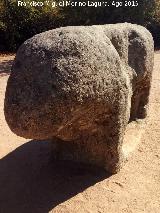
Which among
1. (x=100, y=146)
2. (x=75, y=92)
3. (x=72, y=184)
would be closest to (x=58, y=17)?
(x=100, y=146)

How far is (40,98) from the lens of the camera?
3.53 m

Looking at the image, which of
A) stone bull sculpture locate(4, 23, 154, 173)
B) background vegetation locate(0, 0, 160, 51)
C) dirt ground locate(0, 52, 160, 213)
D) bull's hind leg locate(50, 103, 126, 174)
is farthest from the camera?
background vegetation locate(0, 0, 160, 51)

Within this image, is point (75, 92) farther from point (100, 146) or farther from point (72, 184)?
point (72, 184)

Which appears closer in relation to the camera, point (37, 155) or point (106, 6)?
point (37, 155)

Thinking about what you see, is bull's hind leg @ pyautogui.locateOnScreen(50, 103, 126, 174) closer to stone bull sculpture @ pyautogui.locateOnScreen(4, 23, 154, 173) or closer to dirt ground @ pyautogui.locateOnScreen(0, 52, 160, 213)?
stone bull sculpture @ pyautogui.locateOnScreen(4, 23, 154, 173)

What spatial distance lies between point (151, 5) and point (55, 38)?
10817 millimetres

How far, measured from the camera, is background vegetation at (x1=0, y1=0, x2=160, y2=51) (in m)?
13.5

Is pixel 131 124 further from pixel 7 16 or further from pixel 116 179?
pixel 7 16

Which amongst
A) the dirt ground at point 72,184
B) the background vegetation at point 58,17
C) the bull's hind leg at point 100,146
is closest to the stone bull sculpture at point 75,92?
the bull's hind leg at point 100,146

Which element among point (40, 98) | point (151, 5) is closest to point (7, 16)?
point (151, 5)

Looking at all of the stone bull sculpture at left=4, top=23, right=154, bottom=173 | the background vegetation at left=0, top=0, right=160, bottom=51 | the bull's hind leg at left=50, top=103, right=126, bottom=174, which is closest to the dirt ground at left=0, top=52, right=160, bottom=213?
the bull's hind leg at left=50, top=103, right=126, bottom=174

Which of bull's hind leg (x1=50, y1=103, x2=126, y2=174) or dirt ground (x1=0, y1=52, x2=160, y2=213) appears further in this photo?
bull's hind leg (x1=50, y1=103, x2=126, y2=174)

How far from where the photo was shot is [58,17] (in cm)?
1436

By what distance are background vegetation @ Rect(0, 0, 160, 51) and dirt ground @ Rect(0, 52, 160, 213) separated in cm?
867
